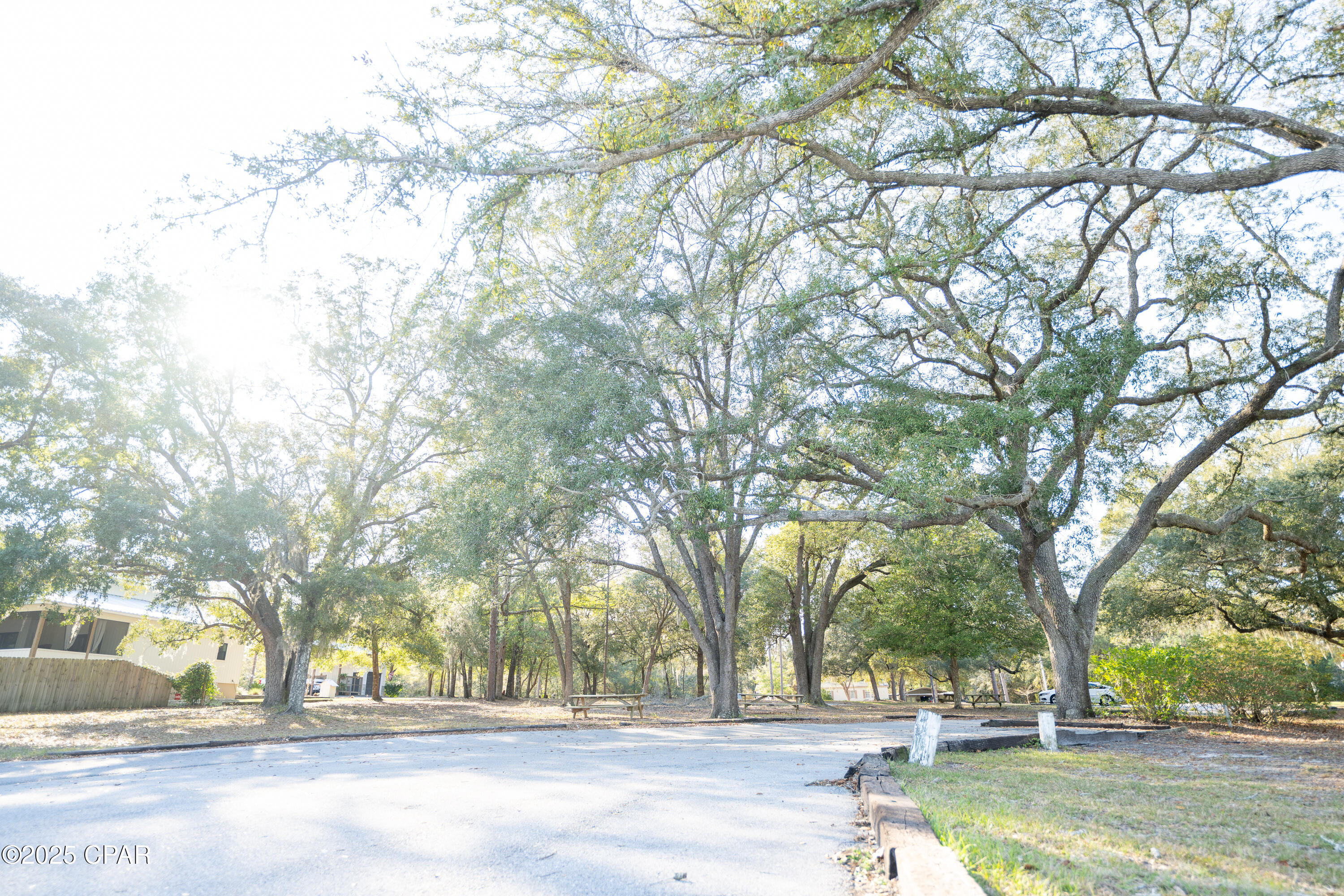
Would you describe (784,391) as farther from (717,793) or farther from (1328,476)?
(1328,476)

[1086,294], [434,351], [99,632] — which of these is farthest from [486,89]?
[99,632]

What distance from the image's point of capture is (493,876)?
3.28 meters

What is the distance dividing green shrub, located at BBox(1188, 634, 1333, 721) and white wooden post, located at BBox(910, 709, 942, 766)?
10989mm

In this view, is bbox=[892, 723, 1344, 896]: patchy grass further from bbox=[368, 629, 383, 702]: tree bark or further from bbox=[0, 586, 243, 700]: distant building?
bbox=[0, 586, 243, 700]: distant building

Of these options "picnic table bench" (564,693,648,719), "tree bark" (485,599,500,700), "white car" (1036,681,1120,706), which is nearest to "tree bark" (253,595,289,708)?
"picnic table bench" (564,693,648,719)

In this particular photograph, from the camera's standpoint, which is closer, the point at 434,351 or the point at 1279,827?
the point at 1279,827

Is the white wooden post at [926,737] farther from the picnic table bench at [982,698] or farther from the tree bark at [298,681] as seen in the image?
the picnic table bench at [982,698]

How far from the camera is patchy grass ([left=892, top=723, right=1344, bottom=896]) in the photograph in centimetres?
316

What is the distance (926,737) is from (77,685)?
978 inches

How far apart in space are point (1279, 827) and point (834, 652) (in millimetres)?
43296

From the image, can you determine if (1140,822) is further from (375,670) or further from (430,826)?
(375,670)

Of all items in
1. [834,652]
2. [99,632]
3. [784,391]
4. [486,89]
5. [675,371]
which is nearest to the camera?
[486,89]

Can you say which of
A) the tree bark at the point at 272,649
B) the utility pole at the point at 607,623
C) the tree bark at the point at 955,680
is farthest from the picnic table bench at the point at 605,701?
the tree bark at the point at 955,680

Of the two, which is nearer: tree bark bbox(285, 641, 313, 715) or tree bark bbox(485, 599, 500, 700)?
tree bark bbox(285, 641, 313, 715)
